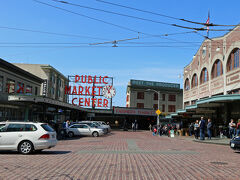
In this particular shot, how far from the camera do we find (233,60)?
3028 centimetres

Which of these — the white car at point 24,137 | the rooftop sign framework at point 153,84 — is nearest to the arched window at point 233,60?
the white car at point 24,137

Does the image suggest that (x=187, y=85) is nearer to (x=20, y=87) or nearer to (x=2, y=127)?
(x=20, y=87)

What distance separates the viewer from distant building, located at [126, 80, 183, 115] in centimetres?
7106

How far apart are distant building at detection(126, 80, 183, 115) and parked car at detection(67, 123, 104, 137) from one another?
4236cm

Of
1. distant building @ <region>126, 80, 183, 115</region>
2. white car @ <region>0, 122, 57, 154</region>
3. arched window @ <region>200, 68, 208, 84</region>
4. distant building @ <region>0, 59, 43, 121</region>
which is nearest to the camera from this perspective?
white car @ <region>0, 122, 57, 154</region>

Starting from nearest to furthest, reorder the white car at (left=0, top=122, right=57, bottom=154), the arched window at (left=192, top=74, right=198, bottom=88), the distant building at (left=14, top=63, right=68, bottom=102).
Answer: the white car at (left=0, top=122, right=57, bottom=154) < the arched window at (left=192, top=74, right=198, bottom=88) < the distant building at (left=14, top=63, right=68, bottom=102)

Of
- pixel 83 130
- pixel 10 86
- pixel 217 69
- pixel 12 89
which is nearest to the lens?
pixel 83 130

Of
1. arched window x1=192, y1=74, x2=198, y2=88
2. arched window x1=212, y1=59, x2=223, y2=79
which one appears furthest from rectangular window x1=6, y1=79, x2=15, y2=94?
arched window x1=192, y1=74, x2=198, y2=88

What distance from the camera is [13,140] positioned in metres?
12.5

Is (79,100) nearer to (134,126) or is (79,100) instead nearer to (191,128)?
(134,126)

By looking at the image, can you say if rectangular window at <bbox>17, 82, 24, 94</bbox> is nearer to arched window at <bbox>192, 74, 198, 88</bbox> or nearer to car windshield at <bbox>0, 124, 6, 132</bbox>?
car windshield at <bbox>0, 124, 6, 132</bbox>

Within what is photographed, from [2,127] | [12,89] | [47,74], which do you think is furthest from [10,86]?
[47,74]

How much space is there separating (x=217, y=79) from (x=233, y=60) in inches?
166

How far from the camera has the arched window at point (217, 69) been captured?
33.5 meters
